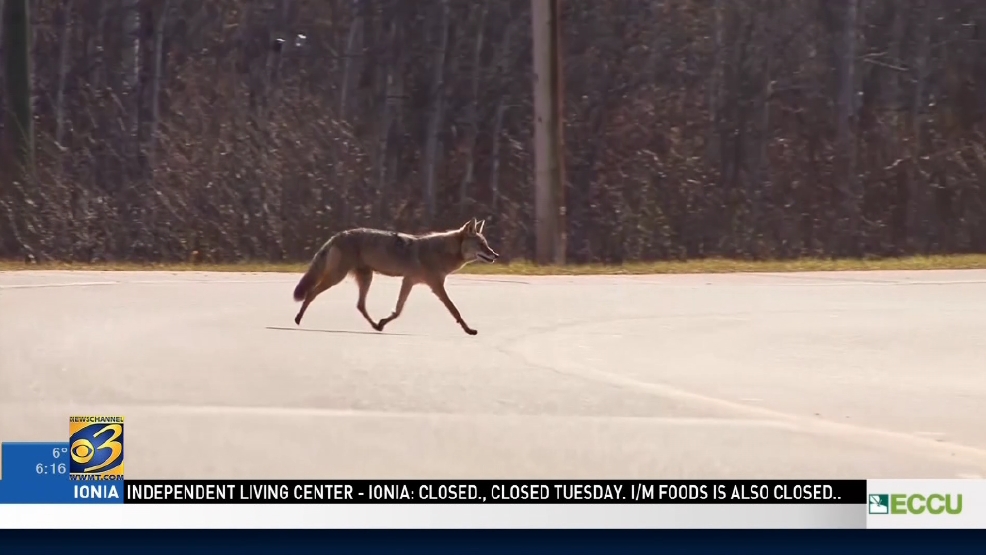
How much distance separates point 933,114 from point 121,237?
654 inches

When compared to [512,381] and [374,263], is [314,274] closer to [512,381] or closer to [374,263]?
[374,263]

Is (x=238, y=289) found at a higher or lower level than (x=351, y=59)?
lower

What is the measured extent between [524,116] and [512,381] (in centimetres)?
2598

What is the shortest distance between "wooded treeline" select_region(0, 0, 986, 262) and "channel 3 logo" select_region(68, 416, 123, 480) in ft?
89.2

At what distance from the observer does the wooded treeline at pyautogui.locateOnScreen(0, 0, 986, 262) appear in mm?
36906

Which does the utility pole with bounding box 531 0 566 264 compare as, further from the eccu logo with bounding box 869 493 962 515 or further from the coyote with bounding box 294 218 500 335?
the eccu logo with bounding box 869 493 962 515

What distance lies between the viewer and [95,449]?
8289mm

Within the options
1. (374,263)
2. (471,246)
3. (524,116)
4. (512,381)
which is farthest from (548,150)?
(512,381)

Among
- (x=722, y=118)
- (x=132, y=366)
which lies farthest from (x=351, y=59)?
(x=132, y=366)

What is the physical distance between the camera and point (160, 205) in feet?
120

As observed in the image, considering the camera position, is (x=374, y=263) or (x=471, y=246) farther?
(x=471, y=246)

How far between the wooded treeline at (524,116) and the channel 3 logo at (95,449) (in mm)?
27181

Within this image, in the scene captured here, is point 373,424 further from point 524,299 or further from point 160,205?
point 160,205

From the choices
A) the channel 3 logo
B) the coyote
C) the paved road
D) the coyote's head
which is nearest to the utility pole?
the paved road
